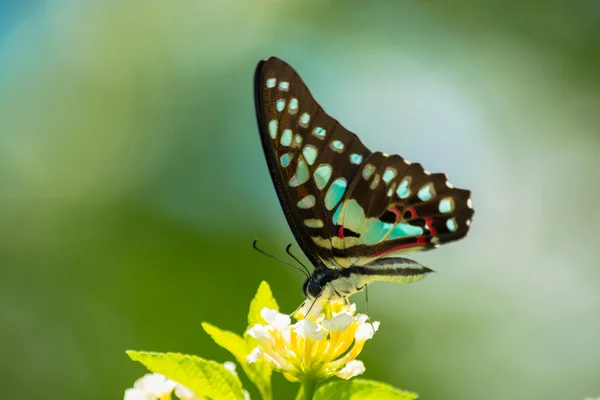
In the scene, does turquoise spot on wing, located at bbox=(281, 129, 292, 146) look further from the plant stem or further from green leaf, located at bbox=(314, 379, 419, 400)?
green leaf, located at bbox=(314, 379, 419, 400)

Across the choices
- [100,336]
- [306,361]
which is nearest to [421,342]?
[100,336]

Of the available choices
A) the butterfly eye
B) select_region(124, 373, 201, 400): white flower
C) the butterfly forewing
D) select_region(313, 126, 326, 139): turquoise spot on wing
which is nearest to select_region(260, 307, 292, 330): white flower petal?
select_region(124, 373, 201, 400): white flower

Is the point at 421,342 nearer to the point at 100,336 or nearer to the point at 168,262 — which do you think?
the point at 168,262

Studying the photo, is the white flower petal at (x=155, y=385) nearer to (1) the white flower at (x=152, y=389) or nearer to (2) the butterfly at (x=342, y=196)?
(1) the white flower at (x=152, y=389)

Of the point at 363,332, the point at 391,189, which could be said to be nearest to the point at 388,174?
the point at 391,189

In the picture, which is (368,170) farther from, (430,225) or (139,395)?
(139,395)

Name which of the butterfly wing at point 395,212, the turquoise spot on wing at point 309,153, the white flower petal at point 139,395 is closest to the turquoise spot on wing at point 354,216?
the butterfly wing at point 395,212
